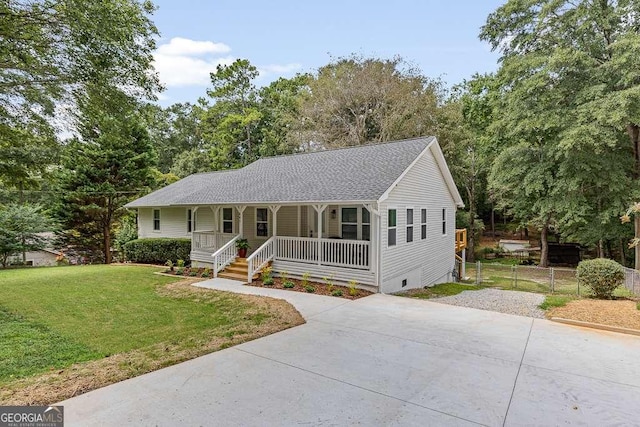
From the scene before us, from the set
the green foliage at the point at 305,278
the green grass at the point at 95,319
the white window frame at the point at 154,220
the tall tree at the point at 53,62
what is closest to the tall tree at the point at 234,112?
the white window frame at the point at 154,220

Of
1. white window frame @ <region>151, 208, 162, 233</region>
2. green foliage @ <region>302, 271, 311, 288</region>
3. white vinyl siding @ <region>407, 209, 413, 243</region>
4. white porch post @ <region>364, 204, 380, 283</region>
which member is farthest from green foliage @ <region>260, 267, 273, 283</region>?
white window frame @ <region>151, 208, 162, 233</region>

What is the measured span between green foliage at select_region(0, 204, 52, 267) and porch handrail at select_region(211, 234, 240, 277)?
12.2 m

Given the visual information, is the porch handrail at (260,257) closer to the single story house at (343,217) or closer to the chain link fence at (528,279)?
the single story house at (343,217)

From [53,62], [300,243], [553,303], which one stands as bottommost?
[553,303]

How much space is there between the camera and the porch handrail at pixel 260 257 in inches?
447

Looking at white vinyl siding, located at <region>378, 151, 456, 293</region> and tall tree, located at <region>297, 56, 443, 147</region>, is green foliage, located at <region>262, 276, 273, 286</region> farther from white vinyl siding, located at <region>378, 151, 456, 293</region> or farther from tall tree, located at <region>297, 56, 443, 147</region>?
tall tree, located at <region>297, 56, 443, 147</region>

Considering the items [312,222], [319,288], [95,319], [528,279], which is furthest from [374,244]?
[528,279]

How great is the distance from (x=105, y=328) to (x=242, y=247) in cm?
669

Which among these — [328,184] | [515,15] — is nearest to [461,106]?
[515,15]

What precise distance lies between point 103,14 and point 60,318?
19.8 ft

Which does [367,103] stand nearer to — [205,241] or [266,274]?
[205,241]

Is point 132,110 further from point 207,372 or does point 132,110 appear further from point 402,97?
point 402,97

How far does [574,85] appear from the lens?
17359 mm

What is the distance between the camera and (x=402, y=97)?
24406 mm
